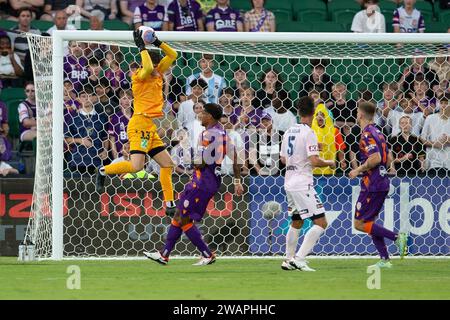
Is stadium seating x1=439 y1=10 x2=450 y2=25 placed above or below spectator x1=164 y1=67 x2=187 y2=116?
above

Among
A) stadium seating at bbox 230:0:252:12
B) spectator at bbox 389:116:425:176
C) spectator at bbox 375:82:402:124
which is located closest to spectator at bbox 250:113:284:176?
spectator at bbox 375:82:402:124

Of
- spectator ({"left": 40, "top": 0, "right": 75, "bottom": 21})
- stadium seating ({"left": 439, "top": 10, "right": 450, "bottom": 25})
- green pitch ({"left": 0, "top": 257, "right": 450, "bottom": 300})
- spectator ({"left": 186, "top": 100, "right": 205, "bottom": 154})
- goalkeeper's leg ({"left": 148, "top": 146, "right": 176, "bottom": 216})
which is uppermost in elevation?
spectator ({"left": 40, "top": 0, "right": 75, "bottom": 21})

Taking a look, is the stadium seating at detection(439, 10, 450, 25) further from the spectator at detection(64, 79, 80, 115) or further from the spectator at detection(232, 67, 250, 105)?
the spectator at detection(64, 79, 80, 115)

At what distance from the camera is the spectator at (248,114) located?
618 inches

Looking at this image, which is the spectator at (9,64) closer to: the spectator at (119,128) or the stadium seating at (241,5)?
the spectator at (119,128)

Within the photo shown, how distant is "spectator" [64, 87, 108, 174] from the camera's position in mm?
15438

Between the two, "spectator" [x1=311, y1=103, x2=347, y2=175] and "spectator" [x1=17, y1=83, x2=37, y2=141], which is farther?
"spectator" [x1=17, y1=83, x2=37, y2=141]

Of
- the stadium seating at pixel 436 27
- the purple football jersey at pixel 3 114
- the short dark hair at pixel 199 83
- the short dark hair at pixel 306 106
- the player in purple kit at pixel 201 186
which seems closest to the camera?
the short dark hair at pixel 306 106

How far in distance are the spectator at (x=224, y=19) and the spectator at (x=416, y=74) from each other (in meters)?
3.93

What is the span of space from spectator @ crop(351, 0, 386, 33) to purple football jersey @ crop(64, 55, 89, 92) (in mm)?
5328

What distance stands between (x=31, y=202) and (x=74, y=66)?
188 cm

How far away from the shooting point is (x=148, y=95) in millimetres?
13820

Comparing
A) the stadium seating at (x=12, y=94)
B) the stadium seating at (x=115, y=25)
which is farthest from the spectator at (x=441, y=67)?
the stadium seating at (x=12, y=94)

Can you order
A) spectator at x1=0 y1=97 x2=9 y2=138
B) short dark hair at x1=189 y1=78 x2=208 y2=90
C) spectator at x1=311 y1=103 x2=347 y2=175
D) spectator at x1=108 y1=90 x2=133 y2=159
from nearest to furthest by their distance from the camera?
spectator at x1=311 y1=103 x2=347 y2=175
spectator at x1=108 y1=90 x2=133 y2=159
short dark hair at x1=189 y1=78 x2=208 y2=90
spectator at x1=0 y1=97 x2=9 y2=138
